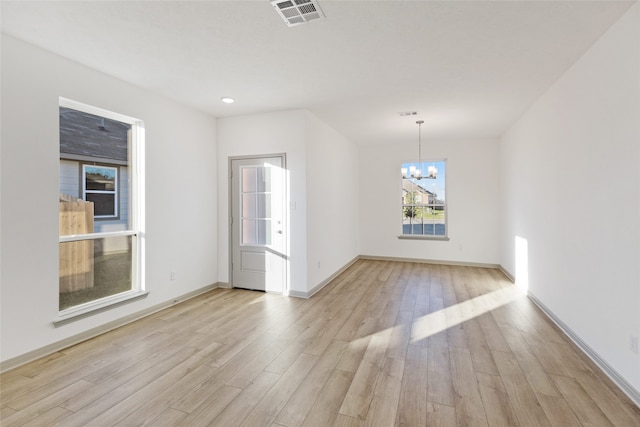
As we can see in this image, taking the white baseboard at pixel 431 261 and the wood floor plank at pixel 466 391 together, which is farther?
the white baseboard at pixel 431 261

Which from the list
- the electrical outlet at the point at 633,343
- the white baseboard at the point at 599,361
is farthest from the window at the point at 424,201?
the electrical outlet at the point at 633,343

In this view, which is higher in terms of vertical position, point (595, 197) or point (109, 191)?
point (109, 191)

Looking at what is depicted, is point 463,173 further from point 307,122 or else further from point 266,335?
point 266,335

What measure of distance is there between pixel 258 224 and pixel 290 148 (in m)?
1.26

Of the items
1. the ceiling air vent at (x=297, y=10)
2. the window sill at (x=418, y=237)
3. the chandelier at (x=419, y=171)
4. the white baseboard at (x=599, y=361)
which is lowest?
the white baseboard at (x=599, y=361)

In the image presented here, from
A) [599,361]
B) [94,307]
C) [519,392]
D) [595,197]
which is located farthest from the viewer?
[94,307]

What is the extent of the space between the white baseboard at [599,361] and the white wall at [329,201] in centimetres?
296

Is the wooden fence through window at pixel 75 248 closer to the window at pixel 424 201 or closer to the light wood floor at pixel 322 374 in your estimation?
the light wood floor at pixel 322 374

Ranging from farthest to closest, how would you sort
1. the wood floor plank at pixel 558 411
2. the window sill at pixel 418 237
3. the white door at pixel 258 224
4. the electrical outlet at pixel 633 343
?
1. the window sill at pixel 418 237
2. the white door at pixel 258 224
3. the electrical outlet at pixel 633 343
4. the wood floor plank at pixel 558 411

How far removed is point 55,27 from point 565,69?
4580mm

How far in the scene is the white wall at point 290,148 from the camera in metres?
4.41

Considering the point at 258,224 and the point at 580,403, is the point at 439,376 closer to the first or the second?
the point at 580,403

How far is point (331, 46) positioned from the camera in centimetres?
266

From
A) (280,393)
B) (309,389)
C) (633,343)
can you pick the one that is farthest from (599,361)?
(280,393)
